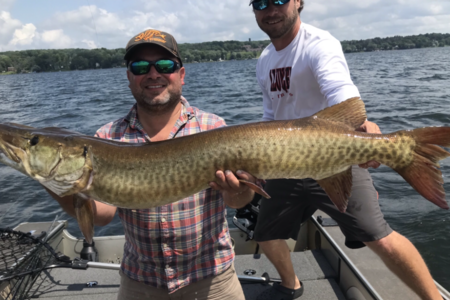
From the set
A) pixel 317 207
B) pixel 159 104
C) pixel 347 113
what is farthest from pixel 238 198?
pixel 317 207

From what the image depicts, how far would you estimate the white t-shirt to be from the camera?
2.69 metres

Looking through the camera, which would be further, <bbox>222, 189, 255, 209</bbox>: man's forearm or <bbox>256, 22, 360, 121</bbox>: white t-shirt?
<bbox>256, 22, 360, 121</bbox>: white t-shirt

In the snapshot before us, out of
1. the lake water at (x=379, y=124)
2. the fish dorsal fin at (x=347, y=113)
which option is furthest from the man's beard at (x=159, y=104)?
the lake water at (x=379, y=124)

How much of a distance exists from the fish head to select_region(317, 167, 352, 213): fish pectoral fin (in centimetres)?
155

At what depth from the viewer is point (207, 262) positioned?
236 centimetres

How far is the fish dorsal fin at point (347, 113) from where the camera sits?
2.32 metres

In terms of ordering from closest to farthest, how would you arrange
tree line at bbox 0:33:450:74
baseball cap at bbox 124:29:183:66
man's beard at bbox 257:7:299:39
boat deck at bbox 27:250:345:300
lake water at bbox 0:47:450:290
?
baseball cap at bbox 124:29:183:66 → man's beard at bbox 257:7:299:39 → boat deck at bbox 27:250:345:300 → lake water at bbox 0:47:450:290 → tree line at bbox 0:33:450:74

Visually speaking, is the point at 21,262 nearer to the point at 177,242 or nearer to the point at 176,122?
the point at 177,242

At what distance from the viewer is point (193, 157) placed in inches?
85.4

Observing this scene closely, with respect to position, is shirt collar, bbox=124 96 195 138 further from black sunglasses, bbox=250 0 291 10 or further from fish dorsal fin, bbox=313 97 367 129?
black sunglasses, bbox=250 0 291 10

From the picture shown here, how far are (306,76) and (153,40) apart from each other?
135 cm

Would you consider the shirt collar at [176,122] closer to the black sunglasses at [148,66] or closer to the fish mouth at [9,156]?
the black sunglasses at [148,66]

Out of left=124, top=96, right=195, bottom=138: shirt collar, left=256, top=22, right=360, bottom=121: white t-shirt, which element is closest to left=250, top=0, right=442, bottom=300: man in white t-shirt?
left=256, top=22, right=360, bottom=121: white t-shirt

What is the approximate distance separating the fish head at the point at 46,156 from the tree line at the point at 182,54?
7236 cm
